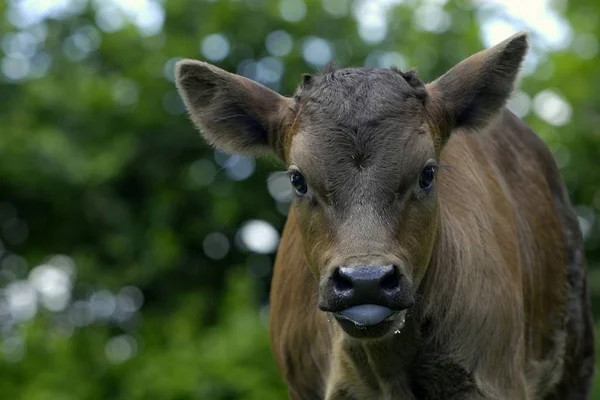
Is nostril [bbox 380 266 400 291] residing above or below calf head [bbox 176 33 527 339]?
below

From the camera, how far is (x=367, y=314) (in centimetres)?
635

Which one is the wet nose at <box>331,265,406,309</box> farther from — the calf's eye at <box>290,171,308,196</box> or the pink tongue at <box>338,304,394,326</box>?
the calf's eye at <box>290,171,308,196</box>

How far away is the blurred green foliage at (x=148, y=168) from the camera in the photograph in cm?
1927

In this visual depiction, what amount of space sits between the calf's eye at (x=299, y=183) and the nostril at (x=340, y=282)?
71cm

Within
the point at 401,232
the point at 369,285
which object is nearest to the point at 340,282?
the point at 369,285

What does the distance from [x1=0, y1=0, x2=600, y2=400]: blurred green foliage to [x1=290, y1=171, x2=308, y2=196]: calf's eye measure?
11.2 metres

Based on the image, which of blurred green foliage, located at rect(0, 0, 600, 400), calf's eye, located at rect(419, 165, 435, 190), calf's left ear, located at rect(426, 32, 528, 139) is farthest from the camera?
blurred green foliage, located at rect(0, 0, 600, 400)

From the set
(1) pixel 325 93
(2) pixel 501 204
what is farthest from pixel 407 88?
(2) pixel 501 204

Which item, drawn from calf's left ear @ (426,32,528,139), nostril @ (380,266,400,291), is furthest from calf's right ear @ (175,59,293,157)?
nostril @ (380,266,400,291)

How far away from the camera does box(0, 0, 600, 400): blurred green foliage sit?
19.3 metres

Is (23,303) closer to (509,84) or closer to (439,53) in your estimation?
(439,53)

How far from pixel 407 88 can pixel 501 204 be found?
5.11ft

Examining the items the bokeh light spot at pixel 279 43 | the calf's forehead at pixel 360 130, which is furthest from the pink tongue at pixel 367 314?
the bokeh light spot at pixel 279 43

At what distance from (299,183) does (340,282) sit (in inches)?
32.1
